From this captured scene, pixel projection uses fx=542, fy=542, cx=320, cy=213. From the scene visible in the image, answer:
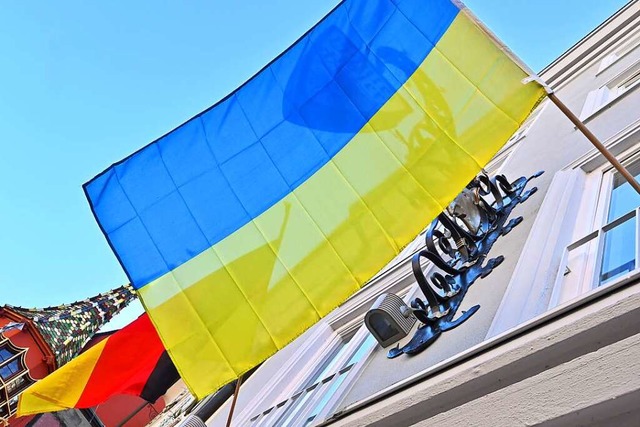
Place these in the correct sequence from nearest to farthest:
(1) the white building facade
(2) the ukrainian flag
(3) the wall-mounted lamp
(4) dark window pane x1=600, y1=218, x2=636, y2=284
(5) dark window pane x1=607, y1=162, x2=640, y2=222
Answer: (1) the white building facade, (4) dark window pane x1=600, y1=218, x2=636, y2=284, (2) the ukrainian flag, (5) dark window pane x1=607, y1=162, x2=640, y2=222, (3) the wall-mounted lamp

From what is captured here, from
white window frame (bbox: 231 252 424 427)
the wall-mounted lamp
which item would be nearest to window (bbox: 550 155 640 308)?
the wall-mounted lamp

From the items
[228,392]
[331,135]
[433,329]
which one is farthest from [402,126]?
[228,392]

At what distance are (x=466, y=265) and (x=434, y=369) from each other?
6.08 feet

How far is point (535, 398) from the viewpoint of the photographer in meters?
2.20

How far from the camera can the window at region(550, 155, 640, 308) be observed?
3.19 metres

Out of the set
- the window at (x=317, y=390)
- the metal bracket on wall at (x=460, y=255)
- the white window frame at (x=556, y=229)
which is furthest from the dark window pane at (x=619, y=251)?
the window at (x=317, y=390)

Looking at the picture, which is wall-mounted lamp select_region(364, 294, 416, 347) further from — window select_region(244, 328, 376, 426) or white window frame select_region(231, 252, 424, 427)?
white window frame select_region(231, 252, 424, 427)

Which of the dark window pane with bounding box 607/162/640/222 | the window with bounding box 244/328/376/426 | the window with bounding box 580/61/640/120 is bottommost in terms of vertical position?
the dark window pane with bounding box 607/162/640/222

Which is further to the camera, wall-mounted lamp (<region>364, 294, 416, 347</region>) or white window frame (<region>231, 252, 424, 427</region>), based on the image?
white window frame (<region>231, 252, 424, 427</region>)

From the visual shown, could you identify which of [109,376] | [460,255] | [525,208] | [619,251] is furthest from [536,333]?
[109,376]

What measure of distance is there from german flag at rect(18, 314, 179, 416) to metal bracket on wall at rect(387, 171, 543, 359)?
130 inches

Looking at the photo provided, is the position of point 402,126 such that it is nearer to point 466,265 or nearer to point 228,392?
point 466,265

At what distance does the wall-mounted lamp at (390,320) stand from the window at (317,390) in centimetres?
77

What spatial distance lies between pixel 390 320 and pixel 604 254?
1694 mm
